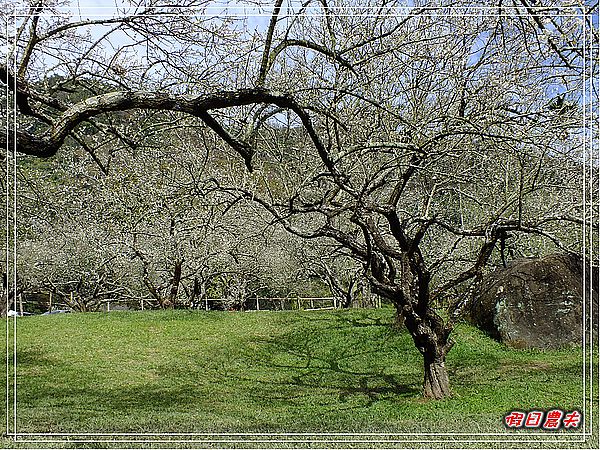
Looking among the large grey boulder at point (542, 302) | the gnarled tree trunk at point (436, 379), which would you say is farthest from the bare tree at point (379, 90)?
the large grey boulder at point (542, 302)

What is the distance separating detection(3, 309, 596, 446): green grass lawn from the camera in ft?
15.1

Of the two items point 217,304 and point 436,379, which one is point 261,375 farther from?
point 217,304

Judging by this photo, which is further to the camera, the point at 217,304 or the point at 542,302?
the point at 217,304

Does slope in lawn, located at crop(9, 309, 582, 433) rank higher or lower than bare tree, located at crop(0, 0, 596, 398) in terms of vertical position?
lower

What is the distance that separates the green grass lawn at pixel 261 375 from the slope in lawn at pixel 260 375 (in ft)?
0.04

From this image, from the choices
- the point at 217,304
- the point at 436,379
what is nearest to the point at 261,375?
the point at 436,379

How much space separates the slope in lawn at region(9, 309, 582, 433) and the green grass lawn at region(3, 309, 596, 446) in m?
0.01

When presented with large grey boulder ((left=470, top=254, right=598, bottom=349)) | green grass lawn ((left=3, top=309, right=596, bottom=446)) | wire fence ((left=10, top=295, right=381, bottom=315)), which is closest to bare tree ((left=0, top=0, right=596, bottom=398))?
green grass lawn ((left=3, top=309, right=596, bottom=446))

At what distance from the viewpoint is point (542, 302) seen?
6582 mm

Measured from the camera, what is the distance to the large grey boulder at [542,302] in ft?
21.5

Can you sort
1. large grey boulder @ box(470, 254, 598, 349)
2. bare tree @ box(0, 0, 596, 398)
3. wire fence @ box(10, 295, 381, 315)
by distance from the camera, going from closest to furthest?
1. bare tree @ box(0, 0, 596, 398)
2. large grey boulder @ box(470, 254, 598, 349)
3. wire fence @ box(10, 295, 381, 315)

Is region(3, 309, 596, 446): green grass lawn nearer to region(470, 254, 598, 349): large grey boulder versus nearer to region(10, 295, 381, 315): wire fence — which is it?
region(470, 254, 598, 349): large grey boulder

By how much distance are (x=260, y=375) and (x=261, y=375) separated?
10mm

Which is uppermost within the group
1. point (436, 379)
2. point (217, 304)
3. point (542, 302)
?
point (542, 302)
